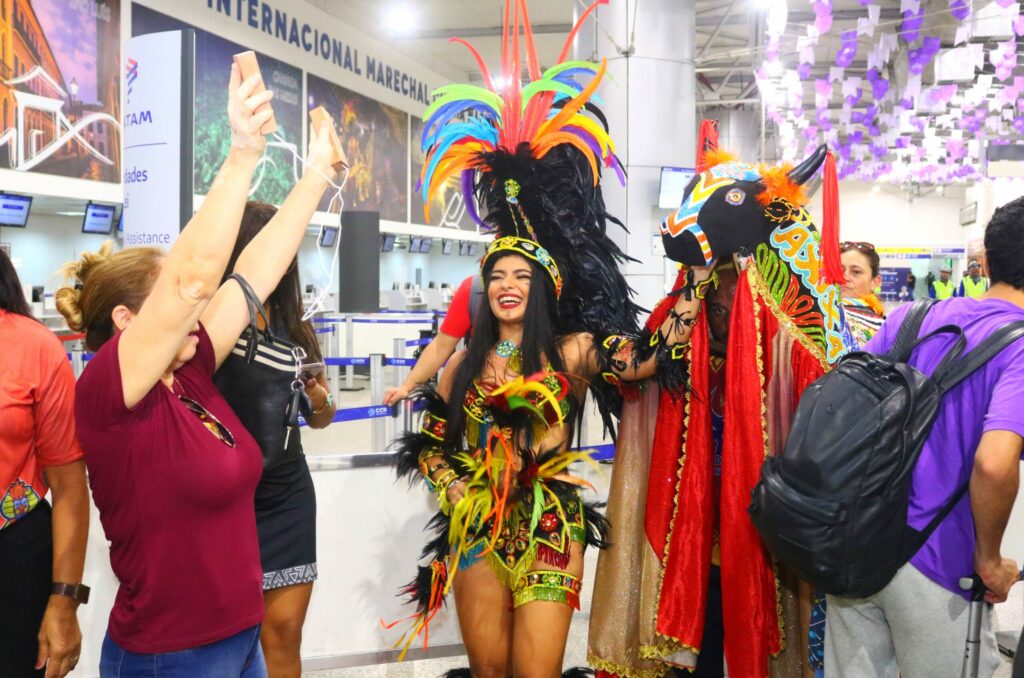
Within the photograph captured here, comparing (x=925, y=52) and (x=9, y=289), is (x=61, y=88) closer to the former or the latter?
(x=9, y=289)

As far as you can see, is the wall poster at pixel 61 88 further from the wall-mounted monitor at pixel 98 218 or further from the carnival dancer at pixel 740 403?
the carnival dancer at pixel 740 403

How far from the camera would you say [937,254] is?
29.9 meters

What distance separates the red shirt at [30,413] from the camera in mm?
2004

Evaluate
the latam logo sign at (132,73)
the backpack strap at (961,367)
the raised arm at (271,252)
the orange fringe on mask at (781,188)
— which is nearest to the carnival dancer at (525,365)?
the orange fringe on mask at (781,188)

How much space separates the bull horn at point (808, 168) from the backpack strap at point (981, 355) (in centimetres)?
74

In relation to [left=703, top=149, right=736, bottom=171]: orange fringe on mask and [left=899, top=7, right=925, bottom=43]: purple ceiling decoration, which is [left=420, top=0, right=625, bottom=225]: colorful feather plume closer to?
[left=703, top=149, right=736, bottom=171]: orange fringe on mask

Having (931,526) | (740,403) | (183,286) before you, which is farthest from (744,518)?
(183,286)

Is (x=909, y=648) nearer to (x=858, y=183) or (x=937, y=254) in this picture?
(x=937, y=254)

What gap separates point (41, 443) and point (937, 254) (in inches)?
1249

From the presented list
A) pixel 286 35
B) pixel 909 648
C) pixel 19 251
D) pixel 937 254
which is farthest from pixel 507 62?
pixel 937 254

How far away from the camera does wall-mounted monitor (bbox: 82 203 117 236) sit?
10.9 meters

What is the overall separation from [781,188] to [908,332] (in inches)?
23.2

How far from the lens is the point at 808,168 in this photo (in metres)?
2.58

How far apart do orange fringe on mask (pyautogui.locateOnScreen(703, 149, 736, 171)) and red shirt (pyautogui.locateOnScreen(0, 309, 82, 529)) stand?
1841mm
